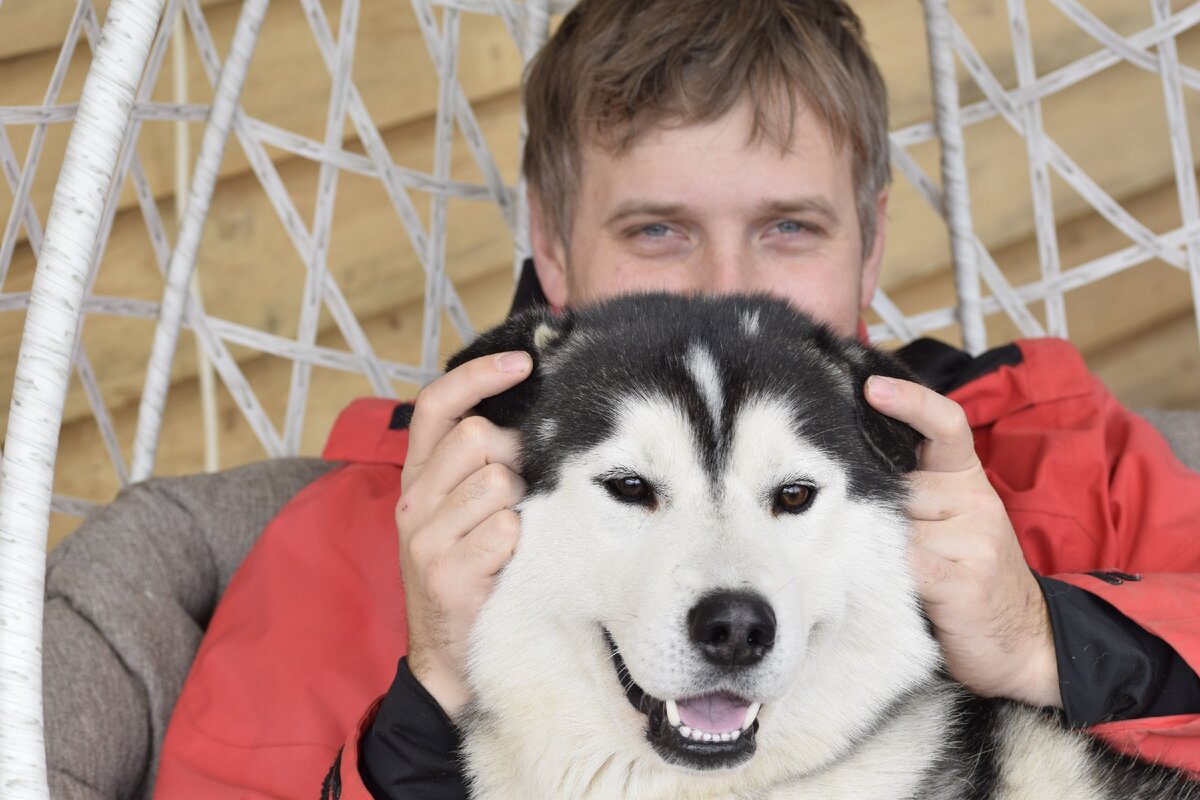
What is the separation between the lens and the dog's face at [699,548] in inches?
66.2

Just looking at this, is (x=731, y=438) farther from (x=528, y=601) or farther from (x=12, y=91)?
(x=12, y=91)

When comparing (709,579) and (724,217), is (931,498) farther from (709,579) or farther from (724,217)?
(724,217)

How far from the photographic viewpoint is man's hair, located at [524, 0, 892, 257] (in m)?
2.68

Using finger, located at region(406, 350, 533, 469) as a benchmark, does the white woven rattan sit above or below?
above

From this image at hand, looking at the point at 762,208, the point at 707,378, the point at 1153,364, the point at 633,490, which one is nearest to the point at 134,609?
the point at 633,490

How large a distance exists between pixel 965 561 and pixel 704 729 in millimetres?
501

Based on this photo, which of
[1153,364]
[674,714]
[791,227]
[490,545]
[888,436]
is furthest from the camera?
[1153,364]

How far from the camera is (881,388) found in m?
1.85

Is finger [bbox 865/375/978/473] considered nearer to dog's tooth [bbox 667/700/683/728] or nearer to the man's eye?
dog's tooth [bbox 667/700/683/728]

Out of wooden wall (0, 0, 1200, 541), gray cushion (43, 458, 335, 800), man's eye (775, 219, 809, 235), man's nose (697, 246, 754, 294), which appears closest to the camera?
gray cushion (43, 458, 335, 800)

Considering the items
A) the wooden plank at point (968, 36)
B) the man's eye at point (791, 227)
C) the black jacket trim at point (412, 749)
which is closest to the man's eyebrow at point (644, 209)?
the man's eye at point (791, 227)

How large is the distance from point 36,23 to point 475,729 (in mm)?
2338

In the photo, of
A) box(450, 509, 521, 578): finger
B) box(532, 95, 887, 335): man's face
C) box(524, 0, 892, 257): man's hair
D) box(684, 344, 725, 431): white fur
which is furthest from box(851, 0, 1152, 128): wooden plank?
box(450, 509, 521, 578): finger

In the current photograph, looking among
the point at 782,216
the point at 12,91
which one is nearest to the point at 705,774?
the point at 782,216
